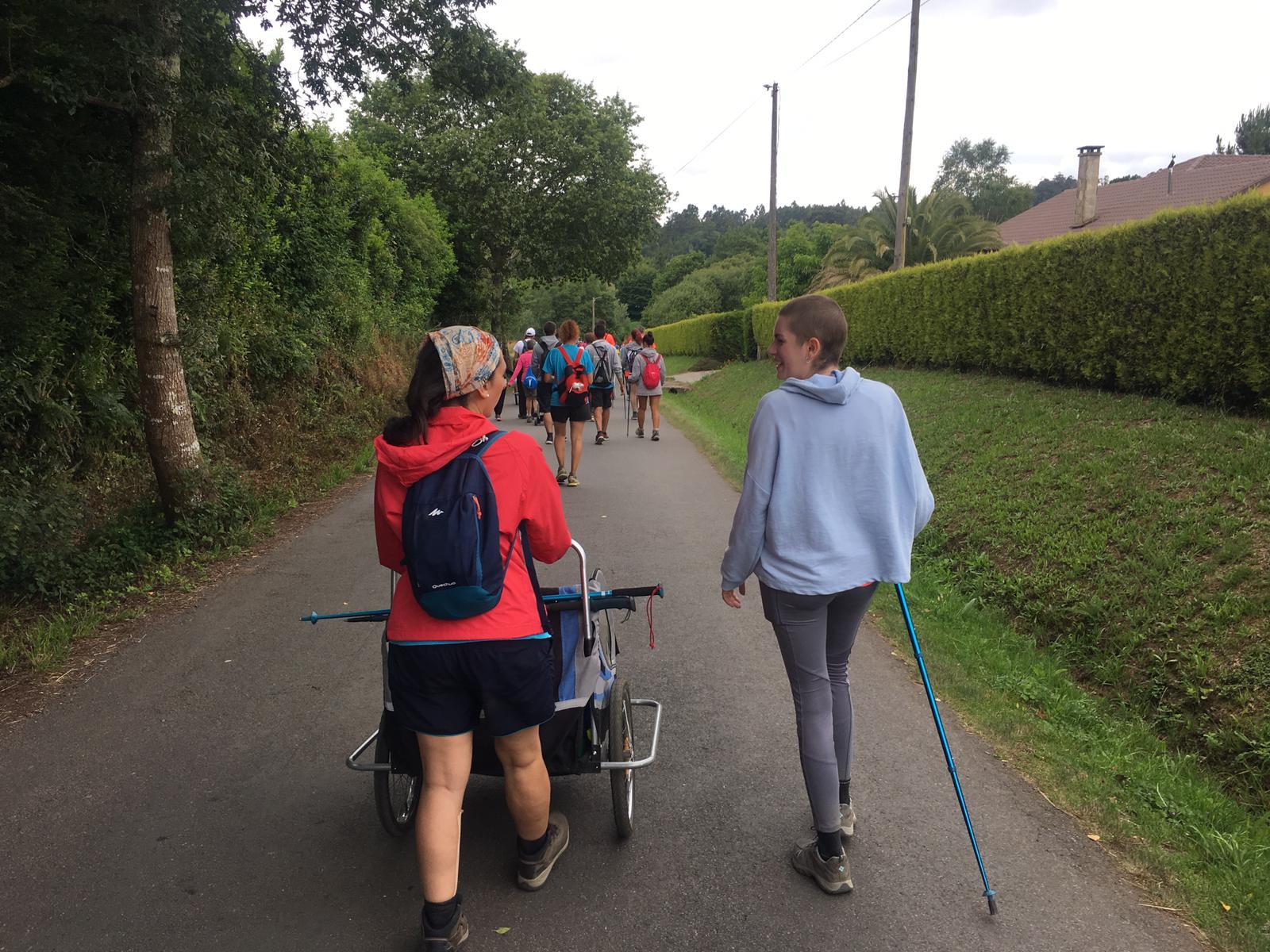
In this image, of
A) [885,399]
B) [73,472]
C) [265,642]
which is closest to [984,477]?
[885,399]

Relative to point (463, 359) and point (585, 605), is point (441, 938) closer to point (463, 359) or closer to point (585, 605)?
point (585, 605)

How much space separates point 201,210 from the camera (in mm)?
6520

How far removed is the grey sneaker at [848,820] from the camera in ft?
10.2

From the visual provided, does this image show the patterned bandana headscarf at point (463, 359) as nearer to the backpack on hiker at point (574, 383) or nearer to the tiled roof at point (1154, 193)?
the backpack on hiker at point (574, 383)

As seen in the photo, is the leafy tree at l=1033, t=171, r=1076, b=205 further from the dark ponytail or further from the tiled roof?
the dark ponytail

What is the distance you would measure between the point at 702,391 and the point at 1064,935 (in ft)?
77.8

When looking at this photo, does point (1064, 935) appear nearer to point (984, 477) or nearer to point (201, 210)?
point (984, 477)

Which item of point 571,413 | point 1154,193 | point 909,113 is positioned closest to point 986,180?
point 1154,193

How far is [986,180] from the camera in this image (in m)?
92.1

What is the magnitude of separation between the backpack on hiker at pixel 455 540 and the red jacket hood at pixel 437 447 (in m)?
0.03

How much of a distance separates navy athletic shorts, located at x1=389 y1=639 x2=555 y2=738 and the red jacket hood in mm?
513

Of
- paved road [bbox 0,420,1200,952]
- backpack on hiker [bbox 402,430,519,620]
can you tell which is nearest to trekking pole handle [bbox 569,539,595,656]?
backpack on hiker [bbox 402,430,519,620]

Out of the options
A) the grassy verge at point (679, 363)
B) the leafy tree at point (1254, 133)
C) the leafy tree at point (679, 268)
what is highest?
the leafy tree at point (1254, 133)

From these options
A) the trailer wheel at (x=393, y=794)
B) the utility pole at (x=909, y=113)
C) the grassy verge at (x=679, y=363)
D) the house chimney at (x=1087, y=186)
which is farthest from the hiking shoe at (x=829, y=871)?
the house chimney at (x=1087, y=186)
